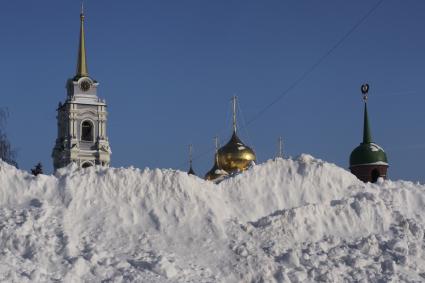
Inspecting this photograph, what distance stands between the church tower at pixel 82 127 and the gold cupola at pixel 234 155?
18.0 metres

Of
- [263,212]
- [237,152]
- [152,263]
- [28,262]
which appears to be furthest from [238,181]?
[237,152]

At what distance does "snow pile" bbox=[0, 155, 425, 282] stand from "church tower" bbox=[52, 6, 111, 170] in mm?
30294

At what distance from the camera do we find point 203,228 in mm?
14445

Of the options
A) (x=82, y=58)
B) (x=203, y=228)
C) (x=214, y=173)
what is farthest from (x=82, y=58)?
(x=203, y=228)

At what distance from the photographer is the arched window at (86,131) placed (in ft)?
154

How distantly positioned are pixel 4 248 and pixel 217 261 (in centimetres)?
339

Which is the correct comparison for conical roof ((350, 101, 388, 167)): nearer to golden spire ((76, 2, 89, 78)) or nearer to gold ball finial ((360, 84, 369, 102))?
gold ball finial ((360, 84, 369, 102))

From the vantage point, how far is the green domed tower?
2694 centimetres

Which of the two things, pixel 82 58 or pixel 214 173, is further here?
pixel 82 58

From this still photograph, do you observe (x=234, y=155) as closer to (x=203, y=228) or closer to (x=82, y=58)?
(x=203, y=228)

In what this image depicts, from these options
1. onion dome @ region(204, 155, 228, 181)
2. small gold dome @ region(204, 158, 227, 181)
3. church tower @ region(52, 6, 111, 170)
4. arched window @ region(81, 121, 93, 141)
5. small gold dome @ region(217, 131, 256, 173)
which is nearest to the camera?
small gold dome @ region(217, 131, 256, 173)

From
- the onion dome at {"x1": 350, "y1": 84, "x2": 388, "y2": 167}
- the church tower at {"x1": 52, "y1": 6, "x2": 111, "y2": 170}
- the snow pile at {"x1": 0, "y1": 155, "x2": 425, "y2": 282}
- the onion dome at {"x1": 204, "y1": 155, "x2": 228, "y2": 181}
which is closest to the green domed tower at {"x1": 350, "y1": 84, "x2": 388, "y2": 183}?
the onion dome at {"x1": 350, "y1": 84, "x2": 388, "y2": 167}

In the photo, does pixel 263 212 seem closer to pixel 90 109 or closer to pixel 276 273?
pixel 276 273

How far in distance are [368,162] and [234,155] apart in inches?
174
